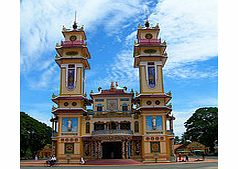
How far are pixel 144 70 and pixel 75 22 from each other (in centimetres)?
989

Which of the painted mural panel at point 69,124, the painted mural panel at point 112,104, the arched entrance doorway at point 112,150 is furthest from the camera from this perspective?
the painted mural panel at point 112,104

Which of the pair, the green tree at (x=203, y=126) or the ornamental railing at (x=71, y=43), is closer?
the ornamental railing at (x=71, y=43)

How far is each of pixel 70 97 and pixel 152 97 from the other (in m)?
7.93

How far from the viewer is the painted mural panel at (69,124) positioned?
28.5m

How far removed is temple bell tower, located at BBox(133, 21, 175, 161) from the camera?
27672 millimetres

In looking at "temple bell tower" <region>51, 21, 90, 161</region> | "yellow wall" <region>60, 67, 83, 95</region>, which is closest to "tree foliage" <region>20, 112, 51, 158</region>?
"temple bell tower" <region>51, 21, 90, 161</region>

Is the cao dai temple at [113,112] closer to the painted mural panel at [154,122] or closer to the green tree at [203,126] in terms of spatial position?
the painted mural panel at [154,122]

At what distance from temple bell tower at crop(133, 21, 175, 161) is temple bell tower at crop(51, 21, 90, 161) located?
18.9ft

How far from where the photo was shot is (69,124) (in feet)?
93.7

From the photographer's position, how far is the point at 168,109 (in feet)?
93.1

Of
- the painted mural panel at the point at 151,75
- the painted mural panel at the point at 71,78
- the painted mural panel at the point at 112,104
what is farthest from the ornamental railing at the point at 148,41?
the painted mural panel at the point at 71,78

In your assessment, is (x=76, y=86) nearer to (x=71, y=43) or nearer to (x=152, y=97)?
(x=71, y=43)

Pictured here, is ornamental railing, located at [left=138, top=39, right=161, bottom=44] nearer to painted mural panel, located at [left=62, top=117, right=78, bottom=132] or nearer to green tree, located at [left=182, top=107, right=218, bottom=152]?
painted mural panel, located at [left=62, top=117, right=78, bottom=132]

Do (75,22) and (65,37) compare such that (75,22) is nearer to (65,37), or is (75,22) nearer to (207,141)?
(65,37)
